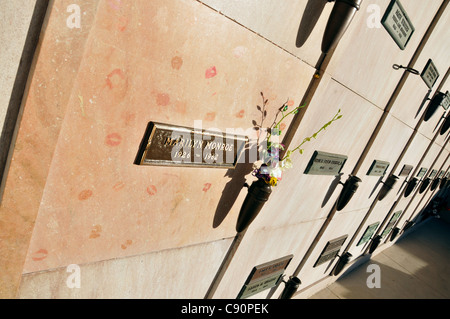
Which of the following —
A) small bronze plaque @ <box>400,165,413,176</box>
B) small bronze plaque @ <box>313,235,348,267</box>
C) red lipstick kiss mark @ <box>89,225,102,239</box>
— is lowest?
small bronze plaque @ <box>313,235,348,267</box>

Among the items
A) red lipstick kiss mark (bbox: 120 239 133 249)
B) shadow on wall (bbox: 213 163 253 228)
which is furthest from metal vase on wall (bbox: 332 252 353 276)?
red lipstick kiss mark (bbox: 120 239 133 249)

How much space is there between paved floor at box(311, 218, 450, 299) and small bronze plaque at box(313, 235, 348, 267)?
0.90 meters

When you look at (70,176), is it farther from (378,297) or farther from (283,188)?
(378,297)

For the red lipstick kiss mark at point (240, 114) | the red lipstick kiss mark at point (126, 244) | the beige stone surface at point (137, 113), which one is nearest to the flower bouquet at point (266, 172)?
the red lipstick kiss mark at point (240, 114)

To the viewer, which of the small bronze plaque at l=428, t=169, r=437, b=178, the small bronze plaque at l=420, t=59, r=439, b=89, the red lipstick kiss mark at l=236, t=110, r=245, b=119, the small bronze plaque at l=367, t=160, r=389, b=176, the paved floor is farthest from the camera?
the small bronze plaque at l=428, t=169, r=437, b=178

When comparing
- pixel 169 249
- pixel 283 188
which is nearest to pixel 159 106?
pixel 169 249

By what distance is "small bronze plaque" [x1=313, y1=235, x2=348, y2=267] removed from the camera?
3539 mm

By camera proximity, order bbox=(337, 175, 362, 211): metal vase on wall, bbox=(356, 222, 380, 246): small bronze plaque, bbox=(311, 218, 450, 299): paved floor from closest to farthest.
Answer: bbox=(337, 175, 362, 211): metal vase on wall, bbox=(356, 222, 380, 246): small bronze plaque, bbox=(311, 218, 450, 299): paved floor

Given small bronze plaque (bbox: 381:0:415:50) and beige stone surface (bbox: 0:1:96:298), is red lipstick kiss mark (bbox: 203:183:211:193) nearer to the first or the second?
beige stone surface (bbox: 0:1:96:298)

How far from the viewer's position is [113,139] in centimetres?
106

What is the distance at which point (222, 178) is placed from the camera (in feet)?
5.33

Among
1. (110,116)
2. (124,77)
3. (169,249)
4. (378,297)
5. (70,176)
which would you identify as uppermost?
(124,77)

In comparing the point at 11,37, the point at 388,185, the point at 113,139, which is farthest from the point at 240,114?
the point at 388,185

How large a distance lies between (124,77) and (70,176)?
1.52ft
